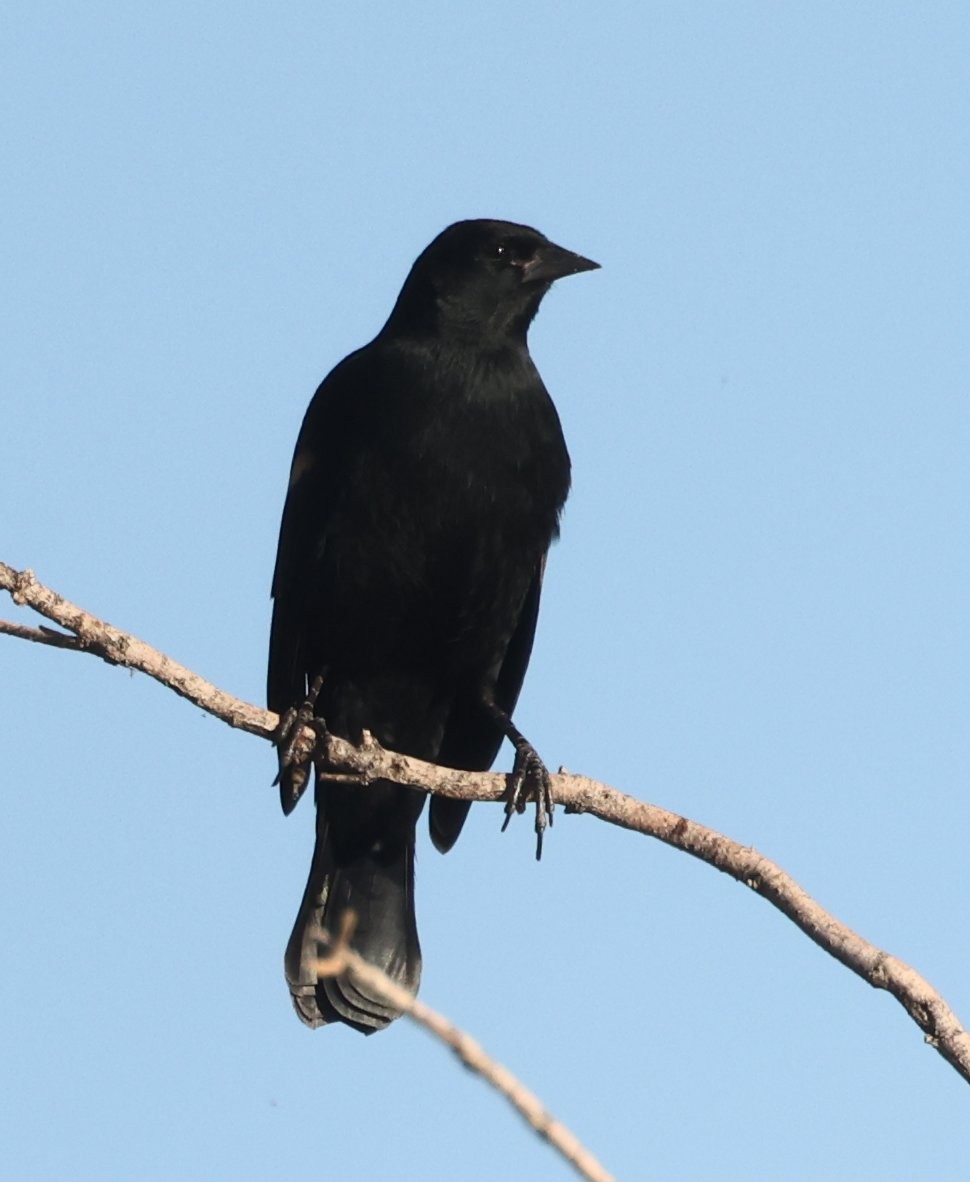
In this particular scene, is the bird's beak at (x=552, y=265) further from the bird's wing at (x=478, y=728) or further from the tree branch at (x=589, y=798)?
the tree branch at (x=589, y=798)

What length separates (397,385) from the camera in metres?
5.59

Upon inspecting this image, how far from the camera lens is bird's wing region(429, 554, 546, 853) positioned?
19.4 feet

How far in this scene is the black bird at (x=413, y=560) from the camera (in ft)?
17.8

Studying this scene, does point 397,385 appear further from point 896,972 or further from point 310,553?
point 896,972

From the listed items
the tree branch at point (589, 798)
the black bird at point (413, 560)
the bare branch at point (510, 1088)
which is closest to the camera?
the bare branch at point (510, 1088)

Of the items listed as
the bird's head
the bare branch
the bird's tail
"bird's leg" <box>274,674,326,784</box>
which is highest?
the bird's head

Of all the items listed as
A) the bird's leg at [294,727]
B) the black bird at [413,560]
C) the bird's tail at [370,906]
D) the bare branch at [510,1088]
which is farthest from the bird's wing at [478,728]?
the bare branch at [510,1088]

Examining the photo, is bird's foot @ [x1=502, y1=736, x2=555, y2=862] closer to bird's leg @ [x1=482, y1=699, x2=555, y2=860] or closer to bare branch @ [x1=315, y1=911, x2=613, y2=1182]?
bird's leg @ [x1=482, y1=699, x2=555, y2=860]

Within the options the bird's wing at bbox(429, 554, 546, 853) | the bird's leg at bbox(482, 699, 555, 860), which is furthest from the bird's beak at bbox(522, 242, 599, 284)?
the bird's leg at bbox(482, 699, 555, 860)

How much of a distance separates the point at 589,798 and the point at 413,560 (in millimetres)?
1558

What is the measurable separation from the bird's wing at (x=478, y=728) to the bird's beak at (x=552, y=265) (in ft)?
3.42

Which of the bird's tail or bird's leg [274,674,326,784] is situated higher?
bird's leg [274,674,326,784]

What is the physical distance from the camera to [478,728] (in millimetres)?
5949

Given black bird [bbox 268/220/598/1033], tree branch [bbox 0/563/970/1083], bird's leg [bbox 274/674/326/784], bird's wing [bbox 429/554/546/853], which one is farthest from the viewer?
bird's wing [bbox 429/554/546/853]
